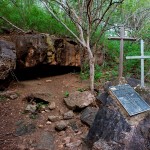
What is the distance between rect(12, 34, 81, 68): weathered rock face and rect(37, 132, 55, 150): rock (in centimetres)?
218

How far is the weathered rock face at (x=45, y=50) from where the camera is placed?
528 cm

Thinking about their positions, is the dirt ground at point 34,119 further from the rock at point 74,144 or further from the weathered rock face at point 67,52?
the weathered rock face at point 67,52

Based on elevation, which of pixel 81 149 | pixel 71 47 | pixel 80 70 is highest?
pixel 71 47

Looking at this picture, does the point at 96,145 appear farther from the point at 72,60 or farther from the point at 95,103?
the point at 72,60

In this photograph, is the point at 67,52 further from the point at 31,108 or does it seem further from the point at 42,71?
the point at 31,108

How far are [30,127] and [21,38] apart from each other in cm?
244

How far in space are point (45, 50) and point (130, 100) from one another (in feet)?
9.96

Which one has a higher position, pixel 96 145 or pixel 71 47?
pixel 71 47

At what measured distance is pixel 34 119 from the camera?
421cm

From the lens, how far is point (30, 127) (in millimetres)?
3980

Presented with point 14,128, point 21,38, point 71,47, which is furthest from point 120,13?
point 14,128

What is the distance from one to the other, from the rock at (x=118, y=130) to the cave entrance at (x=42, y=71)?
2.97m

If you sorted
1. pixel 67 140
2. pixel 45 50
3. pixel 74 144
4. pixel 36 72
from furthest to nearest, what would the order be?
pixel 36 72, pixel 45 50, pixel 67 140, pixel 74 144

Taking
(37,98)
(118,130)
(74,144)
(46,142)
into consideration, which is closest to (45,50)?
(37,98)
